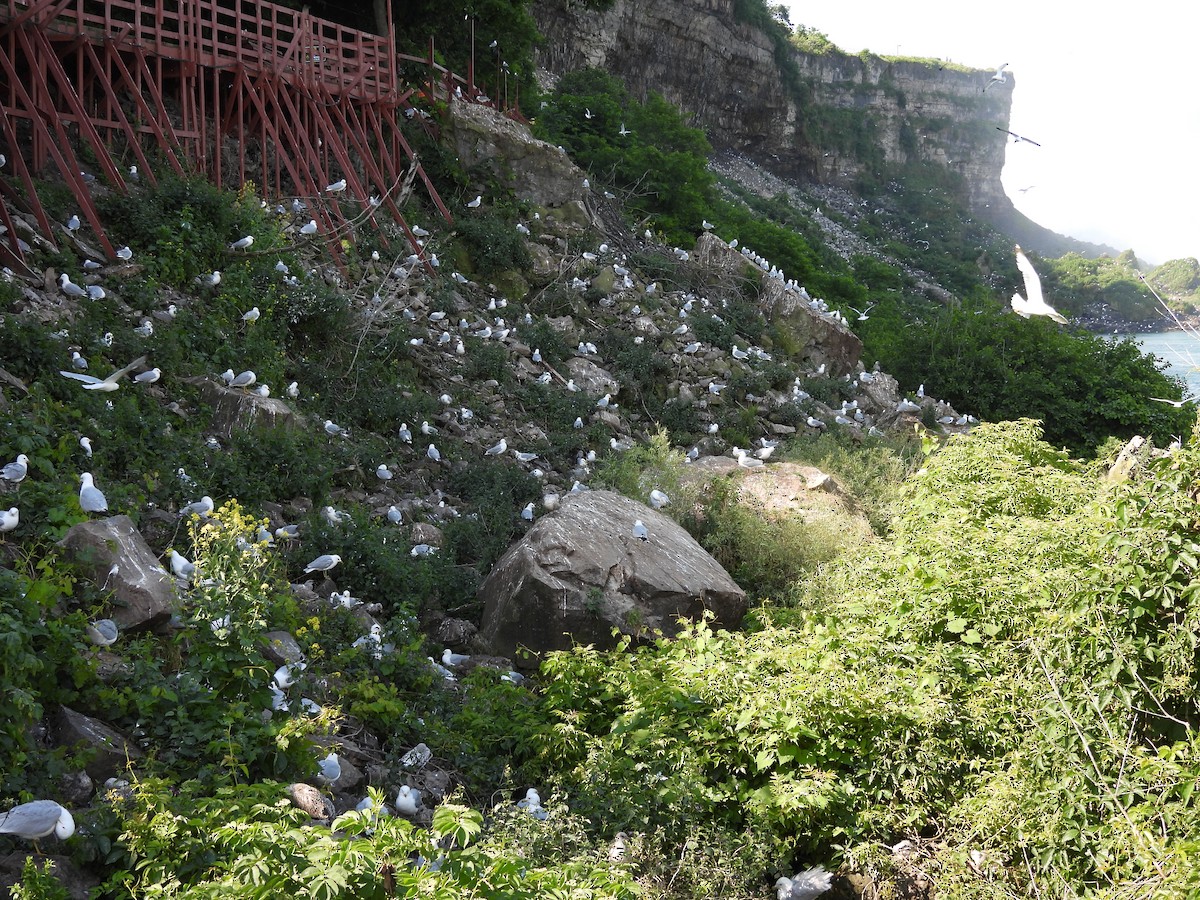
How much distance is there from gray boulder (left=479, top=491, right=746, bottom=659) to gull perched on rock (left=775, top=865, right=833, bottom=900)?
222 cm

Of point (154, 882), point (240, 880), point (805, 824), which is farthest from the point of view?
point (805, 824)

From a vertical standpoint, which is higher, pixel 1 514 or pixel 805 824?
pixel 1 514

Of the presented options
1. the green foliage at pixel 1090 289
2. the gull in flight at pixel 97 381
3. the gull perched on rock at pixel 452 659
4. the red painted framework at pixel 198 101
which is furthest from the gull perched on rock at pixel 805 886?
the green foliage at pixel 1090 289

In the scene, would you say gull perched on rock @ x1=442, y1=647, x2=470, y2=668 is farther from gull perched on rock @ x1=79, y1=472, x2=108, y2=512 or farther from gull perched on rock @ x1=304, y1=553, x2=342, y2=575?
gull perched on rock @ x1=79, y1=472, x2=108, y2=512

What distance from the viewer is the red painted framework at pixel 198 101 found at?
8.84 metres

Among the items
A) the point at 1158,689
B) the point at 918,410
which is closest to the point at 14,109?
the point at 1158,689

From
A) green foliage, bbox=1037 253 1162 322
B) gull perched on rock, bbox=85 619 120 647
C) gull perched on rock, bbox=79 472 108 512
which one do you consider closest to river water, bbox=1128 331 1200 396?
gull perched on rock, bbox=85 619 120 647

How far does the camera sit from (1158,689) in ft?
12.9

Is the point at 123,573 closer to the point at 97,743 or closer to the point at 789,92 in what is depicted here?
the point at 97,743

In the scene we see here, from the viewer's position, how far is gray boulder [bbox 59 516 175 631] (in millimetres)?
4582

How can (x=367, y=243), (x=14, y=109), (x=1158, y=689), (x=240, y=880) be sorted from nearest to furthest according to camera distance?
1. (x=240, y=880)
2. (x=1158, y=689)
3. (x=14, y=109)
4. (x=367, y=243)

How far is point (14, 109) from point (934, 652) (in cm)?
949

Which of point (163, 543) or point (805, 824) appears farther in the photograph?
point (163, 543)

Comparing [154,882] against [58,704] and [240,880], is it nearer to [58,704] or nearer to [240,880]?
[240,880]
